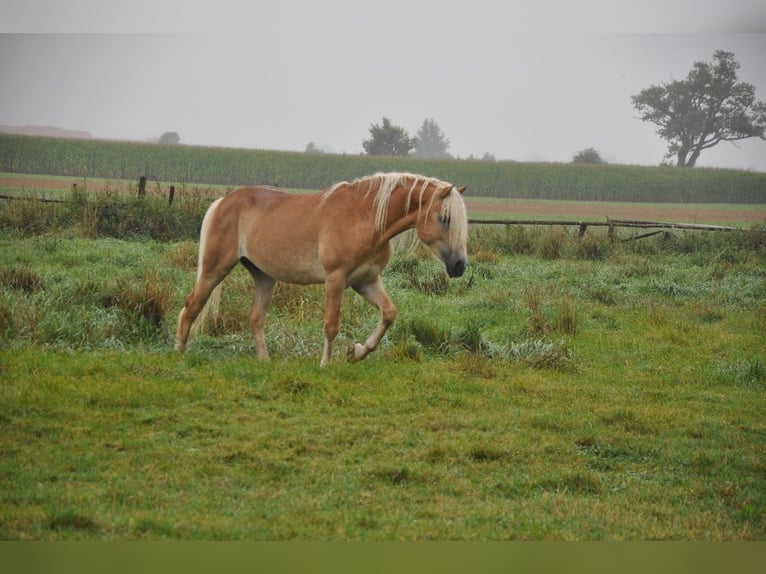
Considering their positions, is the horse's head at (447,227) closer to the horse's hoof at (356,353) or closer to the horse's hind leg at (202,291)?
the horse's hoof at (356,353)

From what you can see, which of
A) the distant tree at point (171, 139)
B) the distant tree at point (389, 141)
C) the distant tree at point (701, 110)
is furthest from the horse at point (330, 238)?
the distant tree at point (171, 139)

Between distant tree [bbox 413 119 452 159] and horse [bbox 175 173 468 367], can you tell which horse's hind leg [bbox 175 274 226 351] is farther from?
distant tree [bbox 413 119 452 159]

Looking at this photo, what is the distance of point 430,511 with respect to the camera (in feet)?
12.2

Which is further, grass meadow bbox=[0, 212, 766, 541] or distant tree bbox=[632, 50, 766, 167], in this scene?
distant tree bbox=[632, 50, 766, 167]

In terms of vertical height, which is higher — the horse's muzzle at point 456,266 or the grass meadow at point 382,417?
the horse's muzzle at point 456,266

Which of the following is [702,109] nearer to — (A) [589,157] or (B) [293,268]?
(B) [293,268]

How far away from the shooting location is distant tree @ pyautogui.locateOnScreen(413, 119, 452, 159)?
32.4 meters

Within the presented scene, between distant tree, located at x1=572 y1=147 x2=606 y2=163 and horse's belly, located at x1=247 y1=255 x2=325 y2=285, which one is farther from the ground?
distant tree, located at x1=572 y1=147 x2=606 y2=163

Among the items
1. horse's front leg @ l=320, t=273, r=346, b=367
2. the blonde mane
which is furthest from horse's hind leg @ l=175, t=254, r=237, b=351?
the blonde mane

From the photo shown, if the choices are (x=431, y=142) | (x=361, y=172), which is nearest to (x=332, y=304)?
(x=361, y=172)

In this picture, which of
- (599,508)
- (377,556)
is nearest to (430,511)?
(599,508)

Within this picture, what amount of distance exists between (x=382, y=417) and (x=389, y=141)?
26.1 metres

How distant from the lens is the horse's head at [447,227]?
627 cm

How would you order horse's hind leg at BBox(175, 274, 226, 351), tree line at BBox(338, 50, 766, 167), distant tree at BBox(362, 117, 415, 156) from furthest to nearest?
distant tree at BBox(362, 117, 415, 156), tree line at BBox(338, 50, 766, 167), horse's hind leg at BBox(175, 274, 226, 351)
